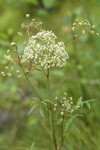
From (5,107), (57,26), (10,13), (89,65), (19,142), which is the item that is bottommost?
(19,142)

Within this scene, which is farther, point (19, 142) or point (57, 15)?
point (57, 15)

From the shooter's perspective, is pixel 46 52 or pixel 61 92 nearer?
pixel 46 52

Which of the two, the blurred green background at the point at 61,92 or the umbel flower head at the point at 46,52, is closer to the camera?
the umbel flower head at the point at 46,52

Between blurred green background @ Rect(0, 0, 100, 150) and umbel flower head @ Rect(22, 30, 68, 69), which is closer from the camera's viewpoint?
umbel flower head @ Rect(22, 30, 68, 69)

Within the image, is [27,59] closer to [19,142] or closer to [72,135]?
[72,135]

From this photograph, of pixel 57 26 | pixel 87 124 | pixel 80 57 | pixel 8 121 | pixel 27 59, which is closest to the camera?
pixel 27 59

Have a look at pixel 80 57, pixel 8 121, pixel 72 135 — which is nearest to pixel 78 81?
pixel 80 57

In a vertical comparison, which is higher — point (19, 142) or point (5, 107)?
point (5, 107)

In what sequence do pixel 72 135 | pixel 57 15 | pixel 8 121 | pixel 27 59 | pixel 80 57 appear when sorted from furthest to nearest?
pixel 57 15, pixel 8 121, pixel 80 57, pixel 72 135, pixel 27 59
